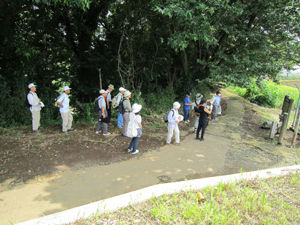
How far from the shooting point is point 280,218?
303cm

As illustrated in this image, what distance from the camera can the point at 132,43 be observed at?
1087cm

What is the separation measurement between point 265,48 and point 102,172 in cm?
936

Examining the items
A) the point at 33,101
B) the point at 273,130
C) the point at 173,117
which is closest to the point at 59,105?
the point at 33,101

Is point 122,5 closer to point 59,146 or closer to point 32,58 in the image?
point 32,58

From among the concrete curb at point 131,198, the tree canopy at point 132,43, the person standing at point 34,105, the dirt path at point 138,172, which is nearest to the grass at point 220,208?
the concrete curb at point 131,198

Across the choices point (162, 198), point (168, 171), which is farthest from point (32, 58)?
point (162, 198)

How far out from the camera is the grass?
9.69 ft

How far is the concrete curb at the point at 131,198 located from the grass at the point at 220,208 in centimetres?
8

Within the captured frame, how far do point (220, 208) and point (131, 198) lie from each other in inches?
57.2

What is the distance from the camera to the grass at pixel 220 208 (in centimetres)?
295

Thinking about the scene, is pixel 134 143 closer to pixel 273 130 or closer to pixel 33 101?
pixel 33 101

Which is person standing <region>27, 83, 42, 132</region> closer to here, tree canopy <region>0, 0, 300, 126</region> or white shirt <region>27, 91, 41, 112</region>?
white shirt <region>27, 91, 41, 112</region>

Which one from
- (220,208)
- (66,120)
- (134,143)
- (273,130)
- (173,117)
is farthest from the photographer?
(273,130)

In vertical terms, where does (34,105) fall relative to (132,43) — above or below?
below
